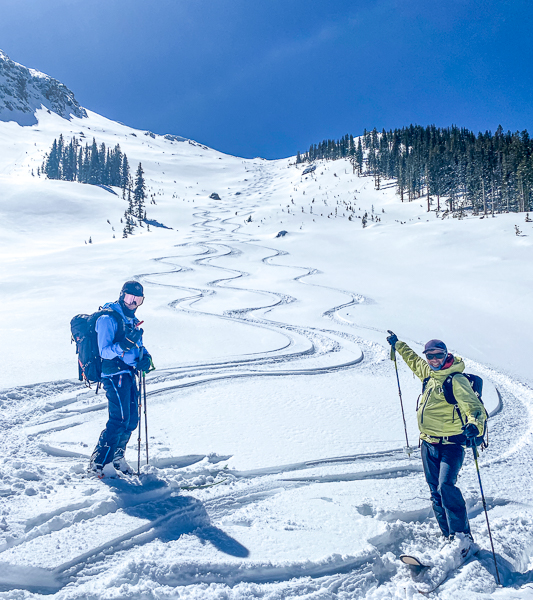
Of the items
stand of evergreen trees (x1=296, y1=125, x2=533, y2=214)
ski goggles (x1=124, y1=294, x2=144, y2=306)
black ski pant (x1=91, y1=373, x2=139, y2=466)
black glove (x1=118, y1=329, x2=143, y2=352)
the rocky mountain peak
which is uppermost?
the rocky mountain peak

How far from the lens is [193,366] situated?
657 cm

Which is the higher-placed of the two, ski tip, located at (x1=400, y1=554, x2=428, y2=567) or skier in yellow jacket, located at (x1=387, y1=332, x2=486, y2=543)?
skier in yellow jacket, located at (x1=387, y1=332, x2=486, y2=543)

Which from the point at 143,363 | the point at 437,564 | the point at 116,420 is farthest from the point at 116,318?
the point at 437,564

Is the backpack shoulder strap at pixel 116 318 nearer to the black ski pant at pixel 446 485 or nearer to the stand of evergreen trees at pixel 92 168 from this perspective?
the black ski pant at pixel 446 485

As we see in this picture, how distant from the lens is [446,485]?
2.94m

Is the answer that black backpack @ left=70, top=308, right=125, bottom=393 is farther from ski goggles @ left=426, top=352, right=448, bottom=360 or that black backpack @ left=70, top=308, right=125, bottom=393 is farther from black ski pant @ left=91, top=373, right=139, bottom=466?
ski goggles @ left=426, top=352, right=448, bottom=360

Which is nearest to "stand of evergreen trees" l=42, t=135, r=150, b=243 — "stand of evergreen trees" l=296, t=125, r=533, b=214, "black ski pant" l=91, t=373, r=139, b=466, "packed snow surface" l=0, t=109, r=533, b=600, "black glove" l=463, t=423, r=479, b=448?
Result: "stand of evergreen trees" l=296, t=125, r=533, b=214

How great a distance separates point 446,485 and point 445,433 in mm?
387

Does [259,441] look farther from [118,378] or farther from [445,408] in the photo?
[445,408]

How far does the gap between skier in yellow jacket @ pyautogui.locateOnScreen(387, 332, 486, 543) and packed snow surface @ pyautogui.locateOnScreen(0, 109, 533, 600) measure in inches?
11.2

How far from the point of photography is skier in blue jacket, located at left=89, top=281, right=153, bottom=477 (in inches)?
138

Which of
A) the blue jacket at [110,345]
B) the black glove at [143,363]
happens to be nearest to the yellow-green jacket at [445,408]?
the black glove at [143,363]

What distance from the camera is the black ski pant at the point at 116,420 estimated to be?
11.8 feet

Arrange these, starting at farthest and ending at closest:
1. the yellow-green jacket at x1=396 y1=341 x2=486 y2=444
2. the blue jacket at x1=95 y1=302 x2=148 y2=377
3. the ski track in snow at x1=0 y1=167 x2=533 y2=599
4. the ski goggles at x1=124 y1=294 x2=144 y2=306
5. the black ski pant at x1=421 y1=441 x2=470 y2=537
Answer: the ski goggles at x1=124 y1=294 x2=144 y2=306 → the blue jacket at x1=95 y1=302 x2=148 y2=377 → the black ski pant at x1=421 y1=441 x2=470 y2=537 → the yellow-green jacket at x1=396 y1=341 x2=486 y2=444 → the ski track in snow at x1=0 y1=167 x2=533 y2=599
